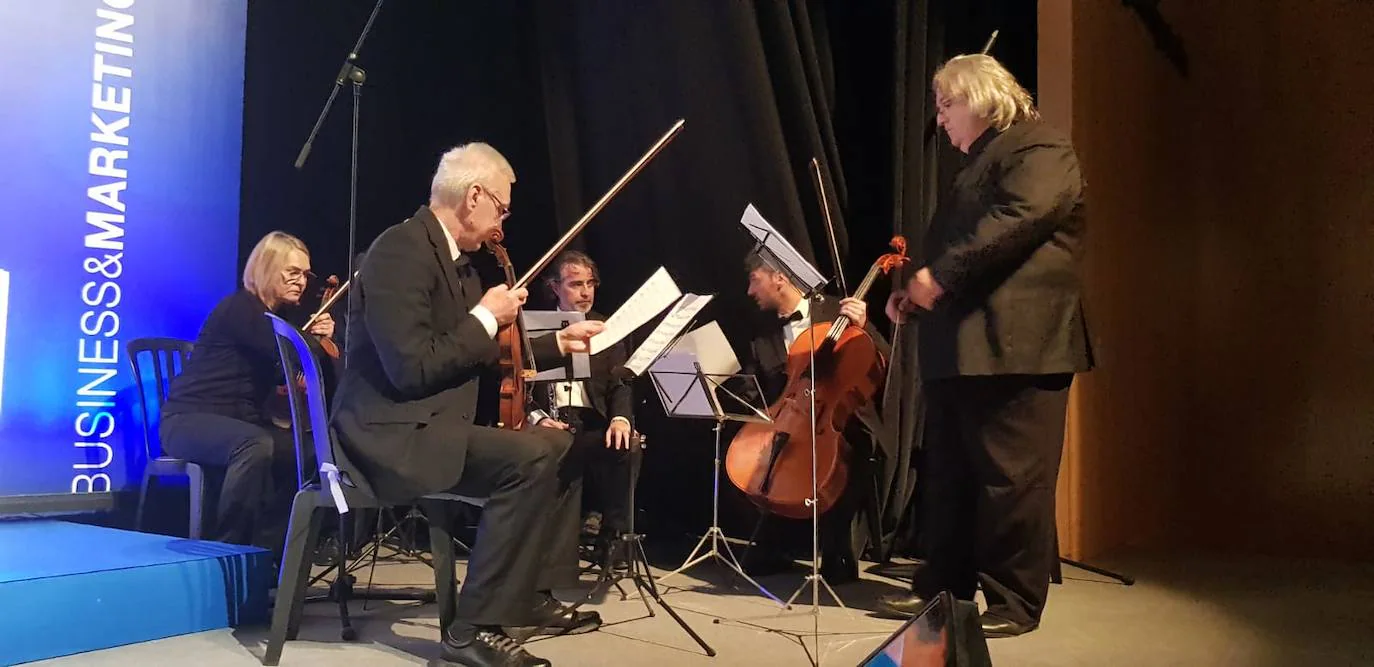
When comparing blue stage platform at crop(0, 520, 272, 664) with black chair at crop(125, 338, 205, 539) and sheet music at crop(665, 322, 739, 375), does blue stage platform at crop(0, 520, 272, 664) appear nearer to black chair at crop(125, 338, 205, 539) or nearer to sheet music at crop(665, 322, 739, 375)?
black chair at crop(125, 338, 205, 539)

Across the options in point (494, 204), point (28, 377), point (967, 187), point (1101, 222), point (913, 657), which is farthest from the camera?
point (1101, 222)

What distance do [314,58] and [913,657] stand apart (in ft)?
12.0

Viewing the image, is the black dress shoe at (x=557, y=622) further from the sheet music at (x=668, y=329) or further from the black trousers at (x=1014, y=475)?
the black trousers at (x=1014, y=475)

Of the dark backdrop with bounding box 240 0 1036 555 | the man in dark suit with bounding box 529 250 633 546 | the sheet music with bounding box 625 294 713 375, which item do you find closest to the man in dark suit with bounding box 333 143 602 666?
the sheet music with bounding box 625 294 713 375

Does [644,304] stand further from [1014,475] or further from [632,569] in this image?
[1014,475]

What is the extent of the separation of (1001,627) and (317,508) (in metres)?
1.68

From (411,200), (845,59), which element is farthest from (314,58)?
(845,59)

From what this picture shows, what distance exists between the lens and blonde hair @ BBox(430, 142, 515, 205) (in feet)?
7.39

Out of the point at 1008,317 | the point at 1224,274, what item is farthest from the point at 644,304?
the point at 1224,274

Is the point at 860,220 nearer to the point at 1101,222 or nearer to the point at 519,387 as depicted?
the point at 1101,222

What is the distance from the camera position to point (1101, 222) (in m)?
3.74

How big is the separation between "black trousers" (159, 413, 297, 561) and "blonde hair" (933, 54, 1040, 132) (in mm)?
2373

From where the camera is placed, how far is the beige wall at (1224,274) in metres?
3.71

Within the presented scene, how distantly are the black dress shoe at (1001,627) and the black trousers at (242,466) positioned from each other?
83.0 inches
